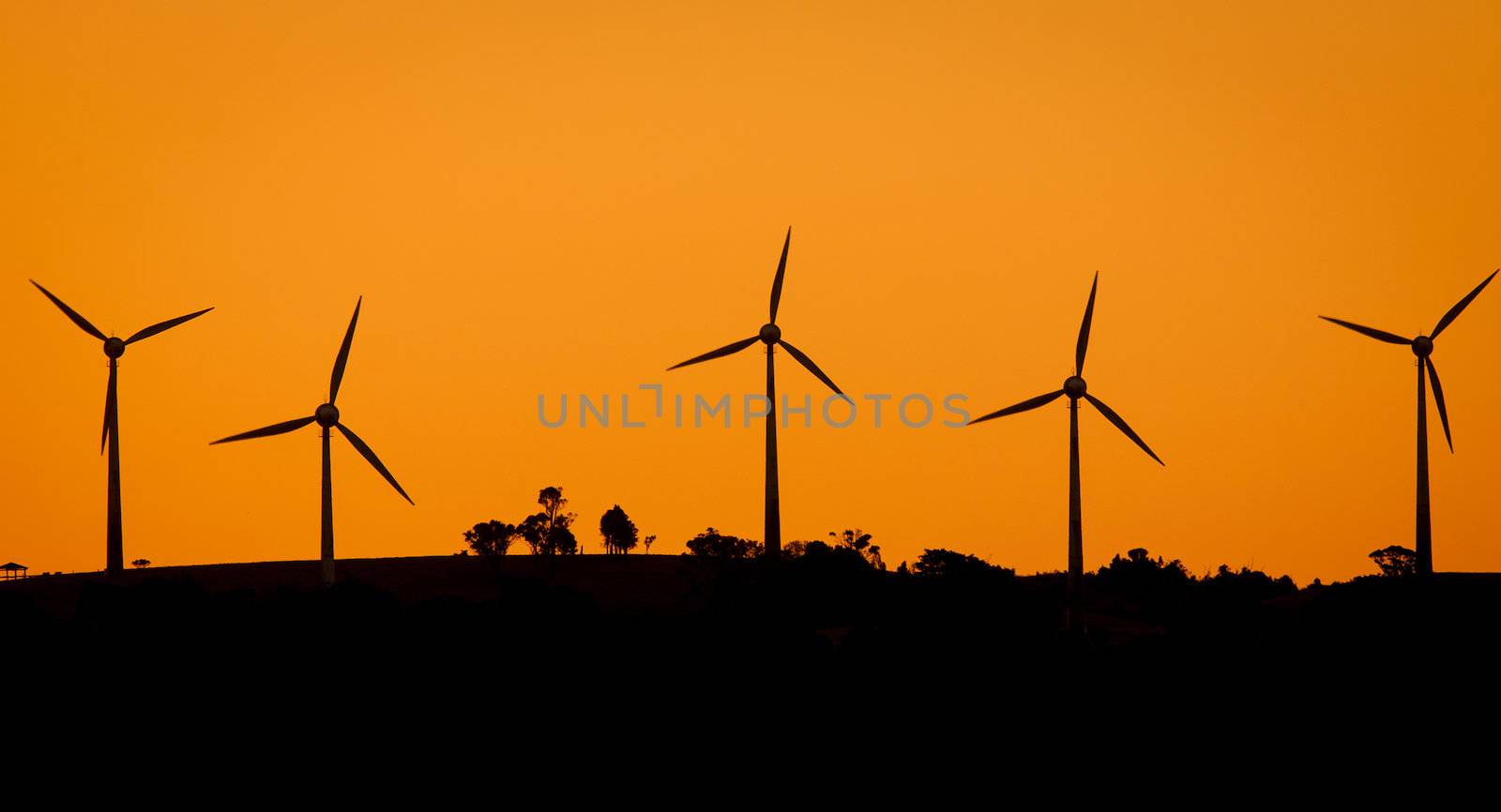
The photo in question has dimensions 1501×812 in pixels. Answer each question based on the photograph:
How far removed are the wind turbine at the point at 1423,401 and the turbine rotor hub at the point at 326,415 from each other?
7541cm

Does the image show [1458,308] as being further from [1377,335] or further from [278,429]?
[278,429]

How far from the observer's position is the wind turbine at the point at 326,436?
16850 centimetres

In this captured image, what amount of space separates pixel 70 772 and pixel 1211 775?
218ft

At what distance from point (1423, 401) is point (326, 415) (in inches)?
3301

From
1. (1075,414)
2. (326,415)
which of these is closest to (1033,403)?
(1075,414)

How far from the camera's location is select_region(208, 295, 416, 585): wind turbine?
168500 mm

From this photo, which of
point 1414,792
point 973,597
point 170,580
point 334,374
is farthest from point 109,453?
point 1414,792

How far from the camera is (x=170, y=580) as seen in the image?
19500 centimetres

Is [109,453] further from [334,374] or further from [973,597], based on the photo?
[973,597]

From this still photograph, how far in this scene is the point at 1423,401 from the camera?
182 metres

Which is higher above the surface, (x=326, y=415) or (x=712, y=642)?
(x=326, y=415)

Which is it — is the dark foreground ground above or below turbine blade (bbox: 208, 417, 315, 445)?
below

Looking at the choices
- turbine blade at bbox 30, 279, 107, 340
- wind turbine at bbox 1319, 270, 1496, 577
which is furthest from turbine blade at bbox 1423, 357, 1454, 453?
turbine blade at bbox 30, 279, 107, 340

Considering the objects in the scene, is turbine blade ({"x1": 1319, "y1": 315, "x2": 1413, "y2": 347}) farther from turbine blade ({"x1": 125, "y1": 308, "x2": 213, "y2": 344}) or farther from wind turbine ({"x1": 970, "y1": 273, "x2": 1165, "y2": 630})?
turbine blade ({"x1": 125, "y1": 308, "x2": 213, "y2": 344})
